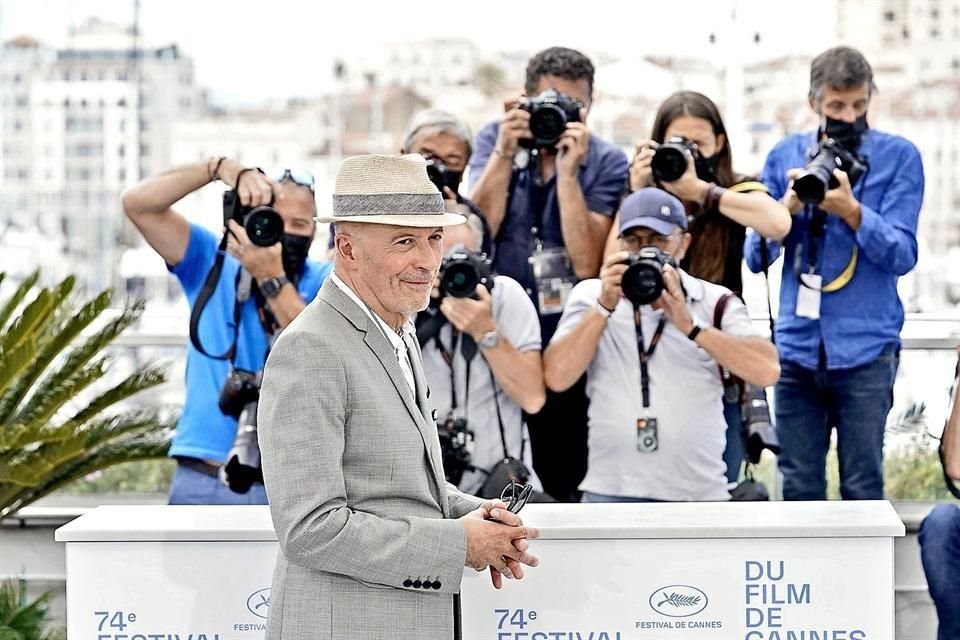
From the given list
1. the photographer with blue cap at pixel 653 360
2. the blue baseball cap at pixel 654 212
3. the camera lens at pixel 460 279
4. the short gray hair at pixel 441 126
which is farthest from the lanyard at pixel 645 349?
the short gray hair at pixel 441 126

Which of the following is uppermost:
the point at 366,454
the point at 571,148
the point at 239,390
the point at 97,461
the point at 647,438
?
the point at 571,148

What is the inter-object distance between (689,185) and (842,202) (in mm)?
480

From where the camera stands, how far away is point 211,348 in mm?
4285

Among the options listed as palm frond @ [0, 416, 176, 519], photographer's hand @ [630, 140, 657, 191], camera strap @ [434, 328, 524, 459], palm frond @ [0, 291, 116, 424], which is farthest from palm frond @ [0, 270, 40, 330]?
photographer's hand @ [630, 140, 657, 191]

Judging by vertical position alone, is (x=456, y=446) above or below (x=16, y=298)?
below

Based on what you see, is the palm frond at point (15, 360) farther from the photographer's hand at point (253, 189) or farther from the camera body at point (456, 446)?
the camera body at point (456, 446)

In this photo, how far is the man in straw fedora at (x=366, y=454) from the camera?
7.68ft

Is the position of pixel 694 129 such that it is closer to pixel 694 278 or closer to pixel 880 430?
pixel 694 278

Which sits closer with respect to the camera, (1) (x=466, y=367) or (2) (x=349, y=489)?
(2) (x=349, y=489)

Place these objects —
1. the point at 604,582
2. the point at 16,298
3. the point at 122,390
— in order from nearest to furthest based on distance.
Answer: the point at 604,582, the point at 16,298, the point at 122,390

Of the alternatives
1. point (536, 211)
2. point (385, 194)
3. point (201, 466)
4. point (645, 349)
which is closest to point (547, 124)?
A: point (536, 211)

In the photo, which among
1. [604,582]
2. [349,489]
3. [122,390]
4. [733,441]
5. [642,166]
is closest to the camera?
[349,489]

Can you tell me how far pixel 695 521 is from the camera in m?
3.12

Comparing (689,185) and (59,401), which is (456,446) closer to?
(689,185)
